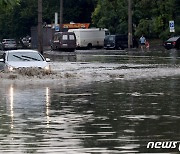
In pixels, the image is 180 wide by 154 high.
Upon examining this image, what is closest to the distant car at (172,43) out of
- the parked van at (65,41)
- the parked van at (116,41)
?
the parked van at (116,41)

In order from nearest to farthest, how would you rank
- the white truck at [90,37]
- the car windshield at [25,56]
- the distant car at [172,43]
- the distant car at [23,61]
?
the distant car at [23,61], the car windshield at [25,56], the distant car at [172,43], the white truck at [90,37]

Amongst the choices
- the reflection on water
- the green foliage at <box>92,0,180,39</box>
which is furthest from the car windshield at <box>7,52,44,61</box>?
the green foliage at <box>92,0,180,39</box>

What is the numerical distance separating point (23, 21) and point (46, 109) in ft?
318

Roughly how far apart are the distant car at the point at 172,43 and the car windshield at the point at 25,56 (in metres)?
47.1

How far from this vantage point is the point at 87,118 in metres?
17.5

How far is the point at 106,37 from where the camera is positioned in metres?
86.8

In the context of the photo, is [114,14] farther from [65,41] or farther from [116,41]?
[65,41]

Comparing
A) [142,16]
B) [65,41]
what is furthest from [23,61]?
[142,16]

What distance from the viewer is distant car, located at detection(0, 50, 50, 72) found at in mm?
33156

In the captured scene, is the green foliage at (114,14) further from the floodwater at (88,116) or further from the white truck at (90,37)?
the floodwater at (88,116)

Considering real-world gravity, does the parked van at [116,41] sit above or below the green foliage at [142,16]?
below

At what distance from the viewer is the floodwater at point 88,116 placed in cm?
1345

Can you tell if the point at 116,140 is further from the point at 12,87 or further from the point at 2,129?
the point at 12,87

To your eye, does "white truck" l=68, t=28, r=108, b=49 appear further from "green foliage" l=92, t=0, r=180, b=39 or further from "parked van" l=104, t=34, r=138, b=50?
"parked van" l=104, t=34, r=138, b=50
